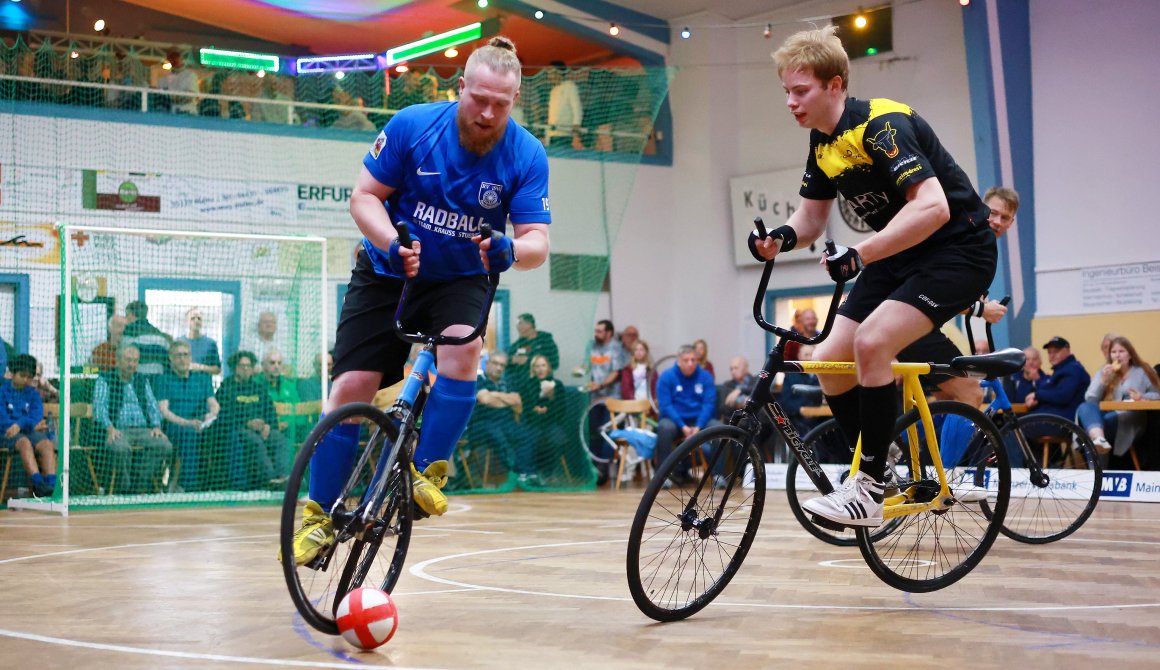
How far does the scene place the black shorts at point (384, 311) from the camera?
4.15 meters

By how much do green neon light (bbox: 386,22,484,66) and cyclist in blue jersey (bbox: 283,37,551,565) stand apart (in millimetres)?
13560

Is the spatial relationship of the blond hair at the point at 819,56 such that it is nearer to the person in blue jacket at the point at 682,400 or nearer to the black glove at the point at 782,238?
the black glove at the point at 782,238

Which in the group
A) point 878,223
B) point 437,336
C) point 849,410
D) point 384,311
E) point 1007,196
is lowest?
point 849,410

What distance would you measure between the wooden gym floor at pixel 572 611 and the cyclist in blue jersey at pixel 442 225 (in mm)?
587

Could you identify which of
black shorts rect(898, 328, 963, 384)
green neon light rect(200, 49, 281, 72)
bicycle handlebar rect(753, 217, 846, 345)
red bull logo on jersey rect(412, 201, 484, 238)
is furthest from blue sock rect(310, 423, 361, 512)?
green neon light rect(200, 49, 281, 72)

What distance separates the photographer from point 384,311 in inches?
166

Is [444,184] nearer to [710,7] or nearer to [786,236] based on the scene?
[786,236]

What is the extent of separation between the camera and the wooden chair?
45.3ft

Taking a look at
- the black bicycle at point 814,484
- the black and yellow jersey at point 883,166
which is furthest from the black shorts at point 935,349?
the black and yellow jersey at point 883,166

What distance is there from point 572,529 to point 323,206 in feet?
28.3

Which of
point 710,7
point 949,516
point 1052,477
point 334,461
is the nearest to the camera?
point 334,461

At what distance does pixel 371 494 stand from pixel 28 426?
882cm

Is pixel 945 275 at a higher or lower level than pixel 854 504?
higher

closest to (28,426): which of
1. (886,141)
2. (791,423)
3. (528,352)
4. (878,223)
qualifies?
(528,352)
